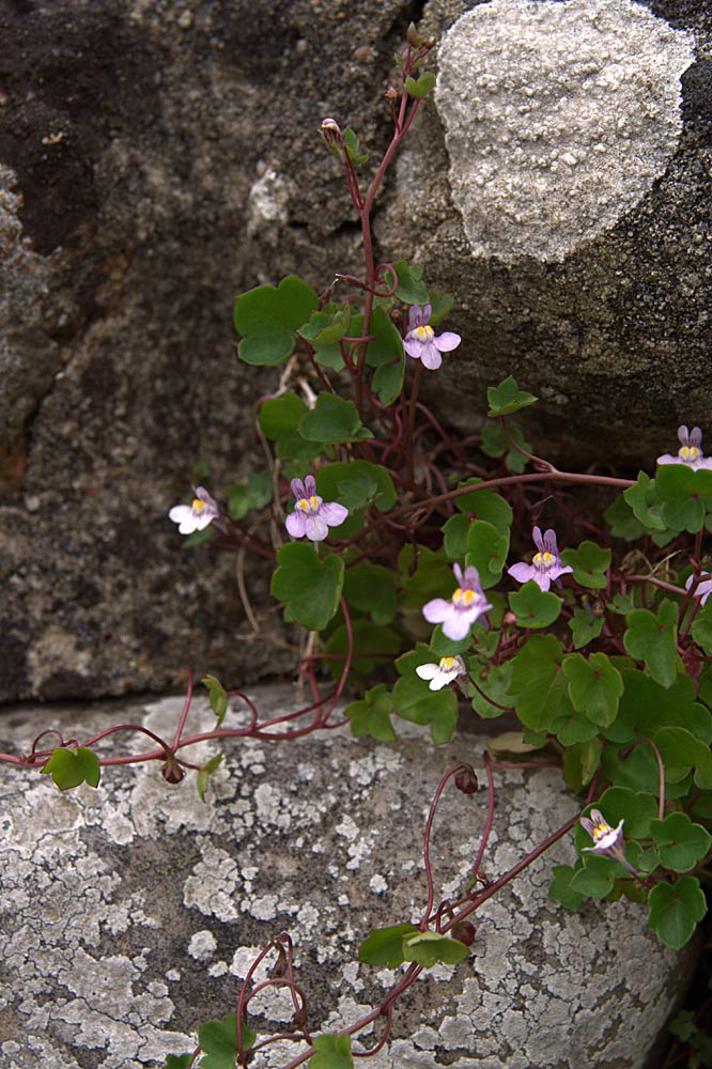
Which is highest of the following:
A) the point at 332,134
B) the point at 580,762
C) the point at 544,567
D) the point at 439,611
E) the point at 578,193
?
the point at 332,134

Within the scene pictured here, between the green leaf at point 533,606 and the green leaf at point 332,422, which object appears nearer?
the green leaf at point 533,606

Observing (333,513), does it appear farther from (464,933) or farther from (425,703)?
(464,933)

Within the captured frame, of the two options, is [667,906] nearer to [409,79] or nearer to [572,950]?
[572,950]

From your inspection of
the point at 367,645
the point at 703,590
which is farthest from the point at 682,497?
the point at 367,645

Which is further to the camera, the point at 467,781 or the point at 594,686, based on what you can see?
the point at 467,781

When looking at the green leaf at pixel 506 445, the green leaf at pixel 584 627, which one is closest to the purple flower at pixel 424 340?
the green leaf at pixel 506 445

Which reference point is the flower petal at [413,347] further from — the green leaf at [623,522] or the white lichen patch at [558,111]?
the green leaf at [623,522]

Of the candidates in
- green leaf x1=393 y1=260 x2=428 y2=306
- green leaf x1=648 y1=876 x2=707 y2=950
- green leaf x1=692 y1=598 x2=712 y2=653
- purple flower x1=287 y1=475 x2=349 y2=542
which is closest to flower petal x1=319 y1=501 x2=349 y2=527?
purple flower x1=287 y1=475 x2=349 y2=542
